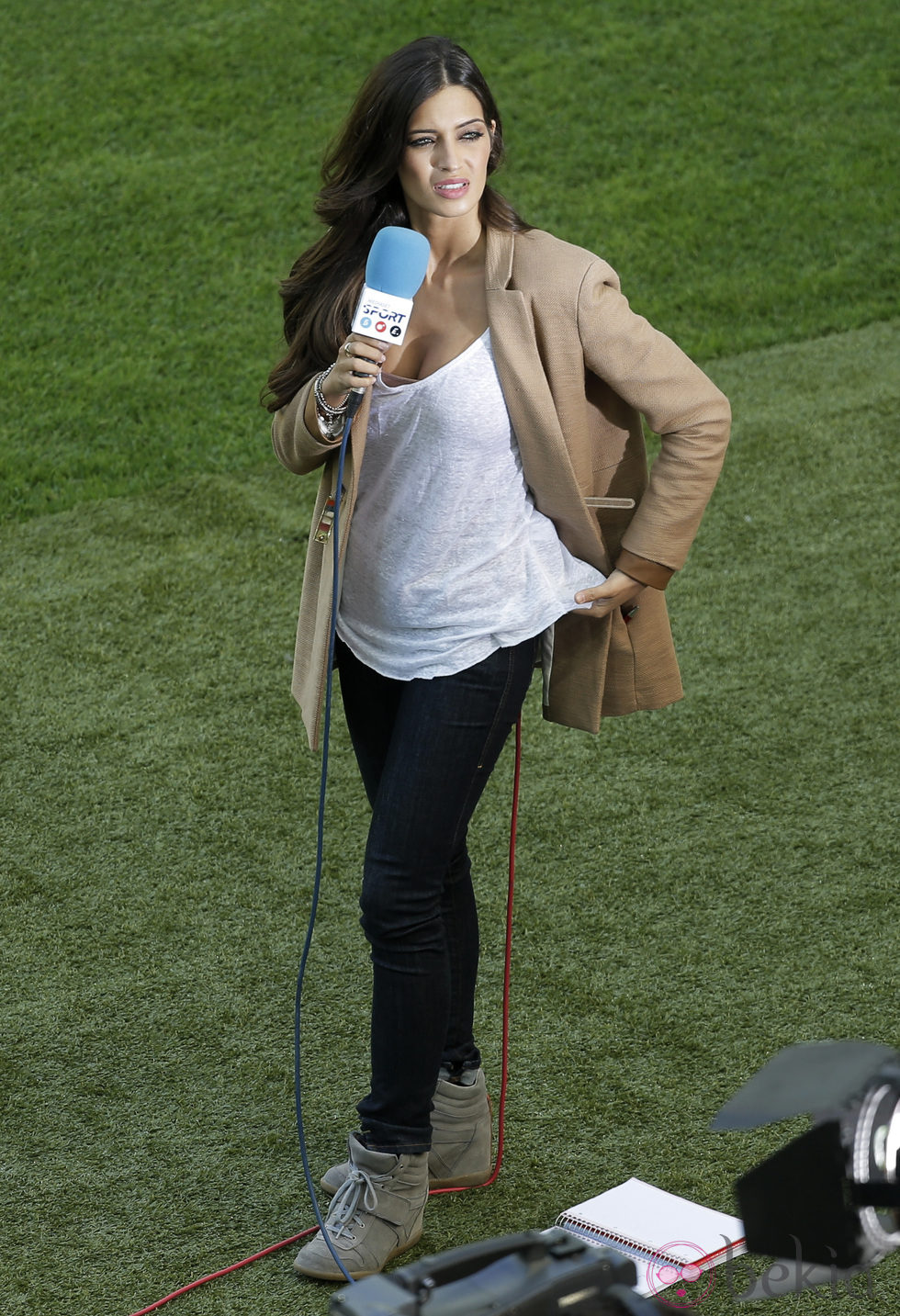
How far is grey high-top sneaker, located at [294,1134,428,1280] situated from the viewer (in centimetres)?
239

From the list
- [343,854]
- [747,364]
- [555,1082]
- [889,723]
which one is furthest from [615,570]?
[747,364]

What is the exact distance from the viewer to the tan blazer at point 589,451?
88.2 inches

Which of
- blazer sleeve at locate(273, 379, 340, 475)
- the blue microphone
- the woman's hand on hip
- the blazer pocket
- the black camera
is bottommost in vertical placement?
the black camera

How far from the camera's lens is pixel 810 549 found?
16.1 feet

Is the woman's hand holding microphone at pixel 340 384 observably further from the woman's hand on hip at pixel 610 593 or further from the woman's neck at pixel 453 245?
the woman's hand on hip at pixel 610 593

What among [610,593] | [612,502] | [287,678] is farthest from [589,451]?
[287,678]

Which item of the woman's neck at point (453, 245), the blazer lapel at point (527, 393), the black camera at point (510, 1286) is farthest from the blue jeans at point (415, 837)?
the black camera at point (510, 1286)

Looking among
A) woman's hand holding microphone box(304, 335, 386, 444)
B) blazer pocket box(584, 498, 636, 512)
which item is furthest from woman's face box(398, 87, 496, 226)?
blazer pocket box(584, 498, 636, 512)

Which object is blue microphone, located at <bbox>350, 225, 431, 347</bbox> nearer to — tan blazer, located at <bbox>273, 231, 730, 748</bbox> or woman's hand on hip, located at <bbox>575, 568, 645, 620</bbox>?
tan blazer, located at <bbox>273, 231, 730, 748</bbox>

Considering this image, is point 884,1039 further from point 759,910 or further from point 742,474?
point 742,474

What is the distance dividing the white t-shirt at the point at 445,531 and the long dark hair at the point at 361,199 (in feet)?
0.51

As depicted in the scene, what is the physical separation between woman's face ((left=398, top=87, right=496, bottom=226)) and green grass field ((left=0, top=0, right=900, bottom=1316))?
153 centimetres

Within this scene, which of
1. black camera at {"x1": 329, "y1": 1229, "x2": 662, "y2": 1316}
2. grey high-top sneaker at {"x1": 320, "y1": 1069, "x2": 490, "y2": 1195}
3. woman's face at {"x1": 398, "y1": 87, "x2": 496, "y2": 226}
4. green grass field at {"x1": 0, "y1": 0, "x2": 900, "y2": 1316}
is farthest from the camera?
green grass field at {"x1": 0, "y1": 0, "x2": 900, "y2": 1316}

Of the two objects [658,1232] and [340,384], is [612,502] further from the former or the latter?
[658,1232]
